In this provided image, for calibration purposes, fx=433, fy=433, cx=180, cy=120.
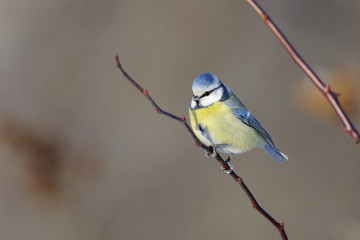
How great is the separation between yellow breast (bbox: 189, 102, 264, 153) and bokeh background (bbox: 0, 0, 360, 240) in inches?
69.9

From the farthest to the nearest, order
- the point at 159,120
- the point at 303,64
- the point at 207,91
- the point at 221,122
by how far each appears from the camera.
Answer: the point at 159,120, the point at 221,122, the point at 207,91, the point at 303,64

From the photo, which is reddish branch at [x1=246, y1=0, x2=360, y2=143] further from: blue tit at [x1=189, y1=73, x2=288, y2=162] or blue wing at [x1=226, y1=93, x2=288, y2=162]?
blue wing at [x1=226, y1=93, x2=288, y2=162]

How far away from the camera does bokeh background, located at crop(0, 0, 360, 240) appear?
3355mm

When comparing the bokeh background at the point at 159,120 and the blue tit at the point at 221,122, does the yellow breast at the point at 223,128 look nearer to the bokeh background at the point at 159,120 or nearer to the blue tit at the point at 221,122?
the blue tit at the point at 221,122

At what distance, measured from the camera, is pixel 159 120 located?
12.3ft

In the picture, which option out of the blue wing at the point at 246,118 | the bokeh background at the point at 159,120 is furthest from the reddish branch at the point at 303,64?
the bokeh background at the point at 159,120

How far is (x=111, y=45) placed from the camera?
384 cm

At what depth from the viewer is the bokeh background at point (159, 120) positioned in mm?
3355

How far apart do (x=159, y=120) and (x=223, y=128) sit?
2089 mm

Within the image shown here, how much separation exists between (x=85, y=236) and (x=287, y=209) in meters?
1.62

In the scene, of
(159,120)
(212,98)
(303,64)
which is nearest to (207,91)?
(212,98)

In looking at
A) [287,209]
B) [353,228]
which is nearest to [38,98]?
[287,209]

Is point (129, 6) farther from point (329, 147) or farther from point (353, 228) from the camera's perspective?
point (353, 228)

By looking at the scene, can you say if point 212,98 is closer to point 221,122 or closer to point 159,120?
point 221,122
